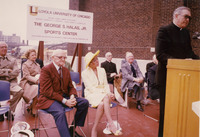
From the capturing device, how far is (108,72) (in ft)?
18.9

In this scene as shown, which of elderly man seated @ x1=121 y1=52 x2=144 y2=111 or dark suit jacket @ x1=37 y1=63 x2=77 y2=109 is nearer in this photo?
dark suit jacket @ x1=37 y1=63 x2=77 y2=109

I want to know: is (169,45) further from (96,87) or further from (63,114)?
(63,114)

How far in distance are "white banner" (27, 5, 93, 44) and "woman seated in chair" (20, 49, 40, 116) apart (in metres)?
0.63

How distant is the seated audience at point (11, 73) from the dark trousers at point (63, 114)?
1329 millimetres

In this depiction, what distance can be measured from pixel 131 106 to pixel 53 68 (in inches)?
109

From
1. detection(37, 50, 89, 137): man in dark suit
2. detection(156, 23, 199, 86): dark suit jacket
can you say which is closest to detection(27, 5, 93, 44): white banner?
detection(37, 50, 89, 137): man in dark suit

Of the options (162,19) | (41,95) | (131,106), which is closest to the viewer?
(41,95)

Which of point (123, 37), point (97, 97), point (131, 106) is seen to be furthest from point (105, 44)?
point (97, 97)

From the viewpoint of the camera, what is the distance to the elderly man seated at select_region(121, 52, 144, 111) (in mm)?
4336

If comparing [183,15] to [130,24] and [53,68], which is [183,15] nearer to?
[53,68]

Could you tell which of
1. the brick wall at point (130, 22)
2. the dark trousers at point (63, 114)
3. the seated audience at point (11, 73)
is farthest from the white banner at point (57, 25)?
the brick wall at point (130, 22)

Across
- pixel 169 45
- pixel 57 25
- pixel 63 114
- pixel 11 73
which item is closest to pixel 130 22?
pixel 57 25

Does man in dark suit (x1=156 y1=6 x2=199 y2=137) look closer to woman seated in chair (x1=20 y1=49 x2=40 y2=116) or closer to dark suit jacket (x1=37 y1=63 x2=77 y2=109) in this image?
dark suit jacket (x1=37 y1=63 x2=77 y2=109)

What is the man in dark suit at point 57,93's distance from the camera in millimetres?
2463
